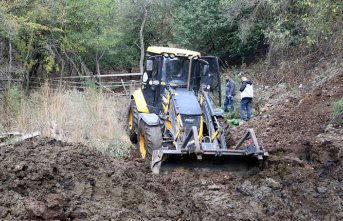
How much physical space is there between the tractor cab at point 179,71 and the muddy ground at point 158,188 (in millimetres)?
2288

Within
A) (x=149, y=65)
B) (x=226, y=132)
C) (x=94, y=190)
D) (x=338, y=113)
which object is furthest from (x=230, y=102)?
(x=94, y=190)

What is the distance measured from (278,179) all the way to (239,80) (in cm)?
1308

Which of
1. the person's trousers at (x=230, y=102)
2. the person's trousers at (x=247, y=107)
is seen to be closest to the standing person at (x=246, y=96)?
the person's trousers at (x=247, y=107)

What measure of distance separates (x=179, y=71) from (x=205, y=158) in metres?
2.99

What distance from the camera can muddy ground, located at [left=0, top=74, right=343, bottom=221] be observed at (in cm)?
536

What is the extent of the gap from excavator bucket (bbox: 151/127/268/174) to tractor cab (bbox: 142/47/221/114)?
2319 mm

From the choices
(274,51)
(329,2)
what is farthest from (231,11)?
(329,2)

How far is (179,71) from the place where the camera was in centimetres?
1003

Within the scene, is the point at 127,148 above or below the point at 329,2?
below

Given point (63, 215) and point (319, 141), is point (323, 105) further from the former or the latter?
point (63, 215)

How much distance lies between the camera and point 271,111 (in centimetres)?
1402

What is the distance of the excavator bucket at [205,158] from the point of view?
7.32 meters

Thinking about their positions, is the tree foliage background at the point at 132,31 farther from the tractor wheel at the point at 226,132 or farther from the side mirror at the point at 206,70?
the tractor wheel at the point at 226,132

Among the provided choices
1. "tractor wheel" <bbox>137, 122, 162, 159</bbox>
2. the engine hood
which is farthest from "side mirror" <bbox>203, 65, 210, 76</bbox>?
"tractor wheel" <bbox>137, 122, 162, 159</bbox>
